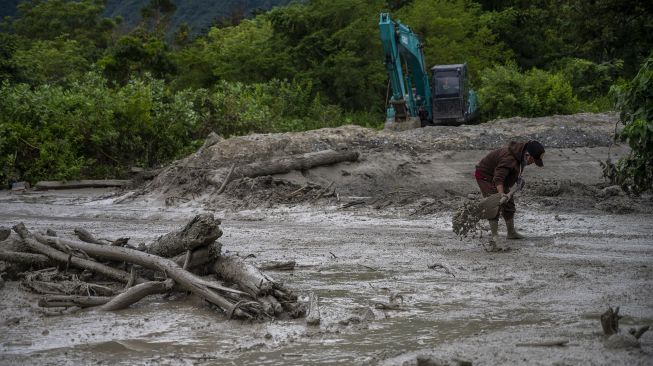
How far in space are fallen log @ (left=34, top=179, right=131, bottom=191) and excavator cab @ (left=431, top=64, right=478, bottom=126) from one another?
10755 millimetres

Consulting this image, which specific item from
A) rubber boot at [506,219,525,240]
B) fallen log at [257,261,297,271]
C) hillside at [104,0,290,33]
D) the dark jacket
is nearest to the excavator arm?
the dark jacket

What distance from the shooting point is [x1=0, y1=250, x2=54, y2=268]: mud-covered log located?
823 cm

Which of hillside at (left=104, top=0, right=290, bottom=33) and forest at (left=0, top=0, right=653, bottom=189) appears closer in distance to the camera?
forest at (left=0, top=0, right=653, bottom=189)

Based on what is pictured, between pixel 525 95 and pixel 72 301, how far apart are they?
72.6 feet

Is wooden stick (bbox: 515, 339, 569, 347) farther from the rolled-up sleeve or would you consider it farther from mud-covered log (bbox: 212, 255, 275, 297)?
the rolled-up sleeve

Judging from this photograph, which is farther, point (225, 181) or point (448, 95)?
point (448, 95)

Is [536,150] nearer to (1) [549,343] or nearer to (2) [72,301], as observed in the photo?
(1) [549,343]

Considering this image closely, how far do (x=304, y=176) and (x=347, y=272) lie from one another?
24.7ft

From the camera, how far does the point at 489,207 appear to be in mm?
10070

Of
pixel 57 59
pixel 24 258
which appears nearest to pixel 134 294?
pixel 24 258

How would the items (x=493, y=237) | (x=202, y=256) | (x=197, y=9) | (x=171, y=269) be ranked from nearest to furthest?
(x=171, y=269) < (x=202, y=256) < (x=493, y=237) < (x=197, y=9)

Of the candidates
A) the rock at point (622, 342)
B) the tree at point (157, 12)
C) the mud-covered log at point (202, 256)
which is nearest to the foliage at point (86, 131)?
the mud-covered log at point (202, 256)

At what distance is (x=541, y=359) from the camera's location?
17.7 feet

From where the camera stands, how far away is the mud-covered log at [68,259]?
312 inches
